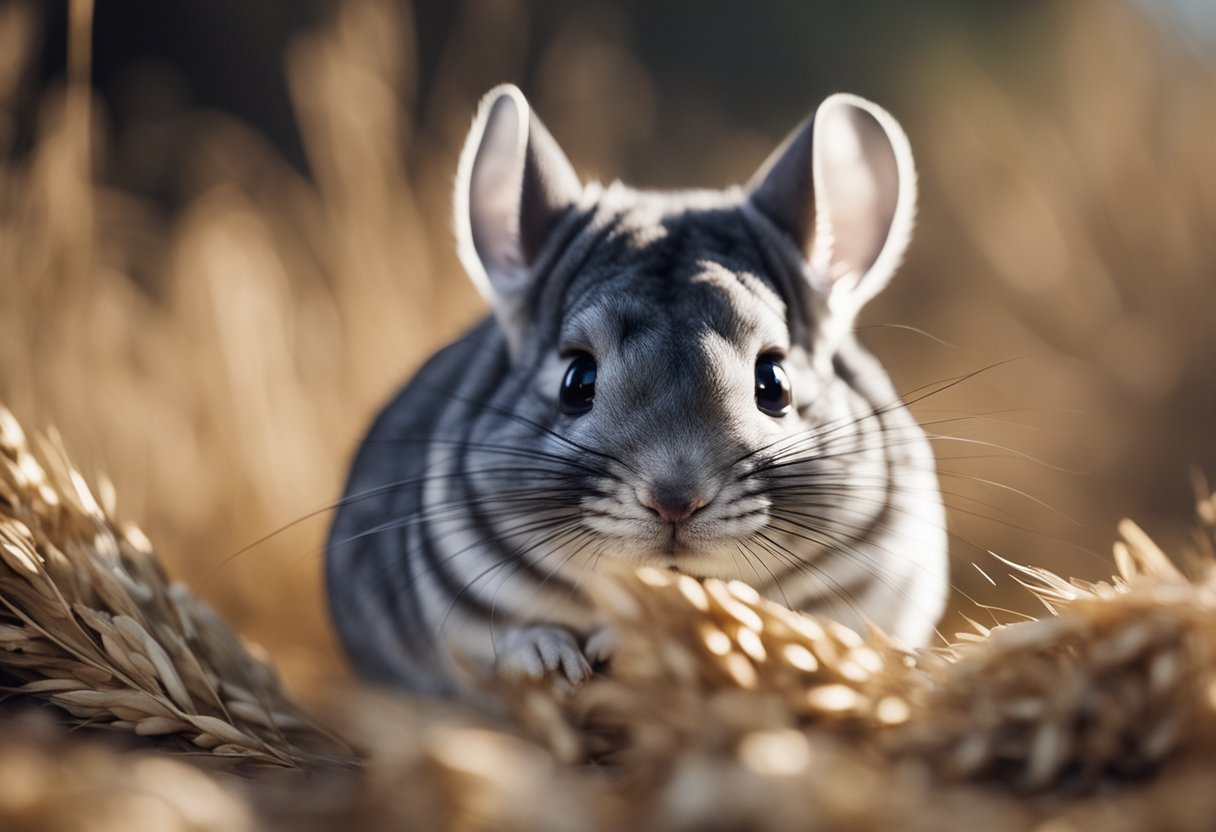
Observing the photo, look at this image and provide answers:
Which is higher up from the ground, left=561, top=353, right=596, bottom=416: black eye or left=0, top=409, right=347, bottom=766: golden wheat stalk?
left=561, top=353, right=596, bottom=416: black eye

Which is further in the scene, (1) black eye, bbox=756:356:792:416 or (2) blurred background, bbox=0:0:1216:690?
(2) blurred background, bbox=0:0:1216:690

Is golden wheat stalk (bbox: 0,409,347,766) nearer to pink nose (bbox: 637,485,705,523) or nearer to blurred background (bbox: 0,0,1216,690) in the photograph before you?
pink nose (bbox: 637,485,705,523)

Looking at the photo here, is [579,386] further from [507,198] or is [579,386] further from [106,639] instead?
[106,639]

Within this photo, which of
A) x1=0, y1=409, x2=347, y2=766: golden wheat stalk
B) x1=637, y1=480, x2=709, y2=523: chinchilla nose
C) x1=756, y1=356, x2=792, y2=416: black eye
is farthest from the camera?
x1=756, y1=356, x2=792, y2=416: black eye

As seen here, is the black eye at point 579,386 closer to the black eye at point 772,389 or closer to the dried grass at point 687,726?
the black eye at point 772,389

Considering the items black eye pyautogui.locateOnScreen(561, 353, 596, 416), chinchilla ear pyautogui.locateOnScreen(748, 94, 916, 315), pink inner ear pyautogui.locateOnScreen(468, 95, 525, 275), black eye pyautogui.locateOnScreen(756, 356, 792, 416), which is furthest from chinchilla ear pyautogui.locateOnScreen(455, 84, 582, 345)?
black eye pyautogui.locateOnScreen(756, 356, 792, 416)

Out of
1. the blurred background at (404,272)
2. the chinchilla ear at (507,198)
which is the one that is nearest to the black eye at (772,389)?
the chinchilla ear at (507,198)

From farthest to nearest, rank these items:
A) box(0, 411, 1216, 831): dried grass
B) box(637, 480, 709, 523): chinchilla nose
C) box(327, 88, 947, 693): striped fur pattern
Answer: box(327, 88, 947, 693): striped fur pattern
box(637, 480, 709, 523): chinchilla nose
box(0, 411, 1216, 831): dried grass

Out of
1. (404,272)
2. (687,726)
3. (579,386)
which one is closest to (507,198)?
(579,386)
